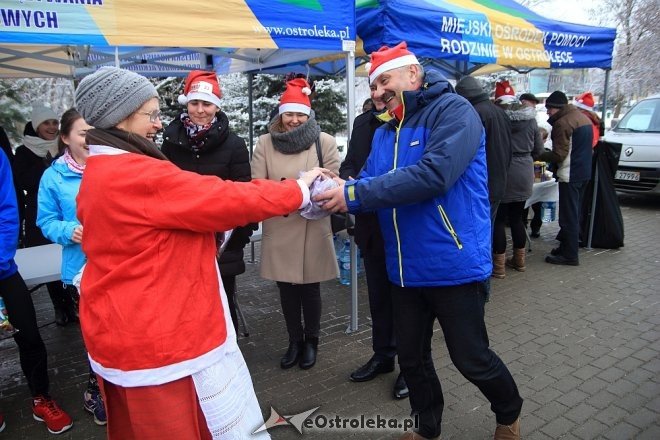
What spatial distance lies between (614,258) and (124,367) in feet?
21.3

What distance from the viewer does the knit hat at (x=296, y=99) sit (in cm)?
353

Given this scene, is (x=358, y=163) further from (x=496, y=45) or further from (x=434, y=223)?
(x=496, y=45)

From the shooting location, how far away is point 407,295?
250cm

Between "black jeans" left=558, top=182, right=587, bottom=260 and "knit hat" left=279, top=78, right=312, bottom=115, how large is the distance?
4.04m

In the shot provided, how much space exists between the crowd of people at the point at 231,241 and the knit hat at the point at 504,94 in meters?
3.10

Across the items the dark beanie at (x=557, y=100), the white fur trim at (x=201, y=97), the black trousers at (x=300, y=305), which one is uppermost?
the dark beanie at (x=557, y=100)

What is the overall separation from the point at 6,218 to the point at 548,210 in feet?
23.1

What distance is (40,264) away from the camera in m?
3.65

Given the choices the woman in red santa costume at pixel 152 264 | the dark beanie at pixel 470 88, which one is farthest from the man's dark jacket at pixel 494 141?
the woman in red santa costume at pixel 152 264

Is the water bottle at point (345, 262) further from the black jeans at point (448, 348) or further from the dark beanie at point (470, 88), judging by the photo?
the black jeans at point (448, 348)

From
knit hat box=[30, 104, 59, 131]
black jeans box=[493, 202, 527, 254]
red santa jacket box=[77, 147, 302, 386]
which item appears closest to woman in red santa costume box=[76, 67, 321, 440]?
red santa jacket box=[77, 147, 302, 386]

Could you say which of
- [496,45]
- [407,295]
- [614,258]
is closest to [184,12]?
[407,295]

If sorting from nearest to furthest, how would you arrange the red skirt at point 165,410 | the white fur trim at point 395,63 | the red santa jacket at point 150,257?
the red santa jacket at point 150,257
the red skirt at point 165,410
the white fur trim at point 395,63

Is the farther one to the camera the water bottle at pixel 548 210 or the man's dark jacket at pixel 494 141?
the water bottle at pixel 548 210
